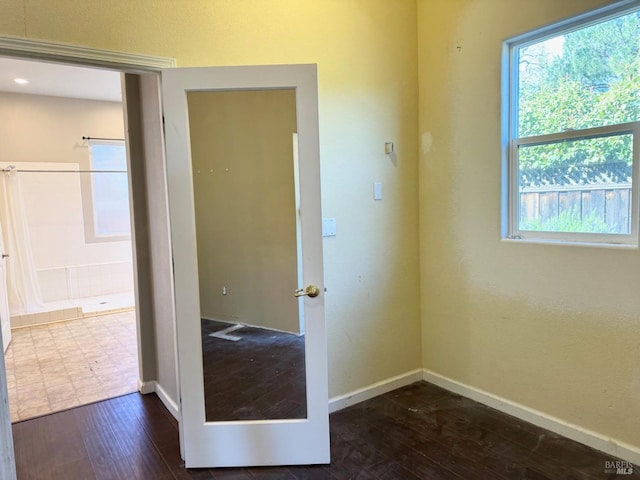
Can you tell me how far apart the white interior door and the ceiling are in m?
2.66

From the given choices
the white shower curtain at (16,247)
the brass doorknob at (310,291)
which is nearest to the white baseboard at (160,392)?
the brass doorknob at (310,291)

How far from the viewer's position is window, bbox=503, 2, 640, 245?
2096mm

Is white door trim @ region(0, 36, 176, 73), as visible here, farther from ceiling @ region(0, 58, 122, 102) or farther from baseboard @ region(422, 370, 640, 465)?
baseboard @ region(422, 370, 640, 465)

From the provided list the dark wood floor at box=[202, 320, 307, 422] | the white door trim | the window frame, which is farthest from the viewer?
the window frame

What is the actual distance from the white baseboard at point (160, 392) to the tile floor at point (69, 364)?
144 mm

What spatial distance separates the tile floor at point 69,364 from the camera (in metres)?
3.13

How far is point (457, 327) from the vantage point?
2.92m

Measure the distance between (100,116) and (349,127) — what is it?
16.5 feet

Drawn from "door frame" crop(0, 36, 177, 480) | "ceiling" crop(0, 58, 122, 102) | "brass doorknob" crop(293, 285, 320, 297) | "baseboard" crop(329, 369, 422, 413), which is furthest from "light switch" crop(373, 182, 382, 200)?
"ceiling" crop(0, 58, 122, 102)

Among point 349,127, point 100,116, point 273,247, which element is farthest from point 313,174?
point 100,116

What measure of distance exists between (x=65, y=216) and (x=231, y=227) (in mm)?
4793

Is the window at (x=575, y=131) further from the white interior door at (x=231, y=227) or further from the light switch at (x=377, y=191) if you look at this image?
the white interior door at (x=231, y=227)

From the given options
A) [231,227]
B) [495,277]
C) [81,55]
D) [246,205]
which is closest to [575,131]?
[495,277]

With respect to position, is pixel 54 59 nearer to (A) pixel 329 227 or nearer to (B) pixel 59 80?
(A) pixel 329 227
